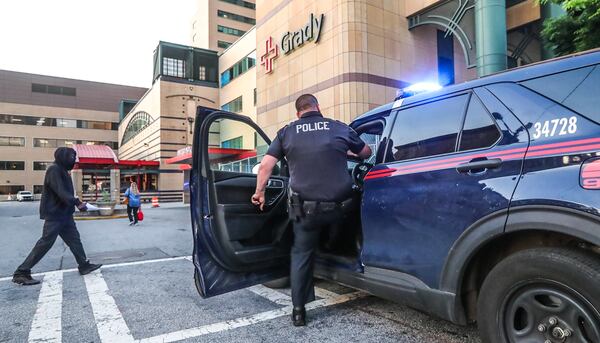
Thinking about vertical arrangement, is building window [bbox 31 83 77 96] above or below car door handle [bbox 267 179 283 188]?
above

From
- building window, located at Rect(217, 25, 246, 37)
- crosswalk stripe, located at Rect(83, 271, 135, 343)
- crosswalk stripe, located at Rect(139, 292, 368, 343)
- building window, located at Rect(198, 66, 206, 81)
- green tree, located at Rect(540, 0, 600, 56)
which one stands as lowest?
crosswalk stripe, located at Rect(83, 271, 135, 343)

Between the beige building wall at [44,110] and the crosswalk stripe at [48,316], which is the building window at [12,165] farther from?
the crosswalk stripe at [48,316]

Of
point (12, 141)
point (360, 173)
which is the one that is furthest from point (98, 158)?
point (12, 141)

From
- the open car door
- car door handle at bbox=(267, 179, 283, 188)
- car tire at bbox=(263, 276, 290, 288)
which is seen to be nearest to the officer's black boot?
the open car door

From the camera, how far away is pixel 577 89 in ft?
6.55

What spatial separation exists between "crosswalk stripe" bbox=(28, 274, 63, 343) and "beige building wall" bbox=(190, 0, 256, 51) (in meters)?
49.2

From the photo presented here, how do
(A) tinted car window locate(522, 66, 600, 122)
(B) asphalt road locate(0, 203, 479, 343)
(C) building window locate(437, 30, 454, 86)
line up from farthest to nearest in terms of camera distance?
(C) building window locate(437, 30, 454, 86) → (B) asphalt road locate(0, 203, 479, 343) → (A) tinted car window locate(522, 66, 600, 122)

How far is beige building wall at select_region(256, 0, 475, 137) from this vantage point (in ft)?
54.3

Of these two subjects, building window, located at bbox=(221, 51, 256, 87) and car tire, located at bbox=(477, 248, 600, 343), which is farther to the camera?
building window, located at bbox=(221, 51, 256, 87)

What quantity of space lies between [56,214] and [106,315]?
2103 mm

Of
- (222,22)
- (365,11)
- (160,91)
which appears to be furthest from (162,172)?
(365,11)

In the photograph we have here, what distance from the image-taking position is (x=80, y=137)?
60.4 meters

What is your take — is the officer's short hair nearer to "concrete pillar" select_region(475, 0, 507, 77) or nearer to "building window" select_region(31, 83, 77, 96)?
"concrete pillar" select_region(475, 0, 507, 77)

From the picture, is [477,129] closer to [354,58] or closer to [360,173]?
[360,173]
